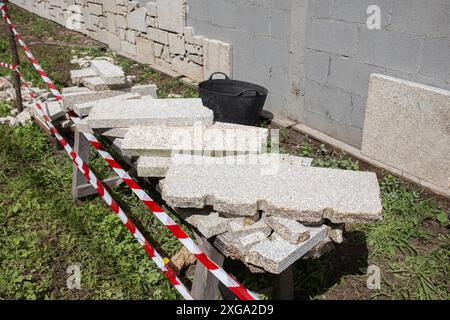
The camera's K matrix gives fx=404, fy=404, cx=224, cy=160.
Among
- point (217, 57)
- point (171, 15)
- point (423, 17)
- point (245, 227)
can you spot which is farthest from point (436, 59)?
point (171, 15)

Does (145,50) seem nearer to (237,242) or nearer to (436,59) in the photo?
(436,59)

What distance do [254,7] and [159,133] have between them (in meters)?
3.53

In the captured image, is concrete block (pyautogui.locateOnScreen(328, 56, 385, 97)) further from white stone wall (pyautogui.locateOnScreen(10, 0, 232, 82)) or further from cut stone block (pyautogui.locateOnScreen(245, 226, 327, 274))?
cut stone block (pyautogui.locateOnScreen(245, 226, 327, 274))

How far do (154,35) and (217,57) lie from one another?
2.34 metres

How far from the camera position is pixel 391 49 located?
13.9ft

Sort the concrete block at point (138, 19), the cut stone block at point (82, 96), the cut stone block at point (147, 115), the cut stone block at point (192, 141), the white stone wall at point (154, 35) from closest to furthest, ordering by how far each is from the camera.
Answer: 1. the cut stone block at point (192, 141)
2. the cut stone block at point (147, 115)
3. the cut stone block at point (82, 96)
4. the white stone wall at point (154, 35)
5. the concrete block at point (138, 19)

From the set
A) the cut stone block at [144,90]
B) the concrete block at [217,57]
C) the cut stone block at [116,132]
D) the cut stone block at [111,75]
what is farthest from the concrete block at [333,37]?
the cut stone block at [116,132]

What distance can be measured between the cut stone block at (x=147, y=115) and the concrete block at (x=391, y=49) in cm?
214

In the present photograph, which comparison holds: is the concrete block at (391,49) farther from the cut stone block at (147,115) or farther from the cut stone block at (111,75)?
the cut stone block at (111,75)

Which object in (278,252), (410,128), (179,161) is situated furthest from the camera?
(410,128)

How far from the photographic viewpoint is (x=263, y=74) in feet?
19.6

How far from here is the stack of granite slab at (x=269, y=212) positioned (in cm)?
219

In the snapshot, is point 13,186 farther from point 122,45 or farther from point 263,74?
point 122,45

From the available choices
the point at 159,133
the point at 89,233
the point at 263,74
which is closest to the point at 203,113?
the point at 159,133
